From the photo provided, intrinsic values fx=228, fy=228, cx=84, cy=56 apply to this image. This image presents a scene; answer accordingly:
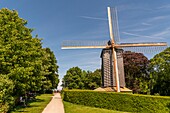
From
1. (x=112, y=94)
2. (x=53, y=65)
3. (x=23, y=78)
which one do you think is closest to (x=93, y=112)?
(x=112, y=94)

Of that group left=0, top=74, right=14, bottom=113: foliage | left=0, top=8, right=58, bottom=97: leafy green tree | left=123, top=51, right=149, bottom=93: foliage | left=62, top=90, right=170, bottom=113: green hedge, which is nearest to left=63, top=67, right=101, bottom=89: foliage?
left=123, top=51, right=149, bottom=93: foliage

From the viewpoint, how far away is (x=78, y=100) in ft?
99.8

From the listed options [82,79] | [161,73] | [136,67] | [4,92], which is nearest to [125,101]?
[4,92]

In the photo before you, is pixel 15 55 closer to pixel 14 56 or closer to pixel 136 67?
pixel 14 56

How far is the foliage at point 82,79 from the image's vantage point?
87.3 m

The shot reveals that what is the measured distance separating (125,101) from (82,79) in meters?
75.2

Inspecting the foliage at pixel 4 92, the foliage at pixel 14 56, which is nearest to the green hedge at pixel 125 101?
the foliage at pixel 14 56

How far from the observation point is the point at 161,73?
133 ft

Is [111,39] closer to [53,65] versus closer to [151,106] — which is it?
[151,106]

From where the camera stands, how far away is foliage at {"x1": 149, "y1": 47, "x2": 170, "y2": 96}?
39128mm

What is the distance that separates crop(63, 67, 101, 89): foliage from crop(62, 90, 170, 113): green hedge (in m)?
57.5

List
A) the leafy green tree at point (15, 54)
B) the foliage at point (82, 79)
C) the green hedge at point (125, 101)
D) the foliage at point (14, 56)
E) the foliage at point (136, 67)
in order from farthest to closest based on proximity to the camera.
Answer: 1. the foliage at point (82, 79)
2. the foliage at point (136, 67)
3. the green hedge at point (125, 101)
4. the leafy green tree at point (15, 54)
5. the foliage at point (14, 56)

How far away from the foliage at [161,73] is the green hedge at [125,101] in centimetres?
1703

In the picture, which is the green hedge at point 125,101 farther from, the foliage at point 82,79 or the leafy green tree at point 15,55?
the foliage at point 82,79
